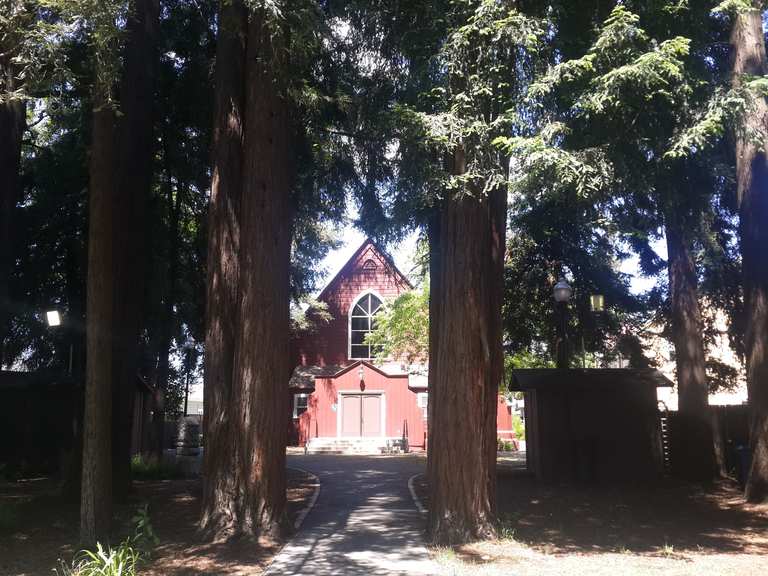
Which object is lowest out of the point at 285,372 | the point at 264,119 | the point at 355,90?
the point at 285,372

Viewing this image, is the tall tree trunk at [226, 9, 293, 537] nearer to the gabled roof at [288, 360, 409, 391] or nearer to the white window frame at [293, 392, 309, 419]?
the gabled roof at [288, 360, 409, 391]

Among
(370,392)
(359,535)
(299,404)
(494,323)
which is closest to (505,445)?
(370,392)

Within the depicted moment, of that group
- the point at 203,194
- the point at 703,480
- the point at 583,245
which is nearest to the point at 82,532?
the point at 203,194

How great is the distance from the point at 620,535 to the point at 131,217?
9.89m

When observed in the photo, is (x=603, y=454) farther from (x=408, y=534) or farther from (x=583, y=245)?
(x=408, y=534)

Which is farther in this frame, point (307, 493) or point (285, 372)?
point (307, 493)

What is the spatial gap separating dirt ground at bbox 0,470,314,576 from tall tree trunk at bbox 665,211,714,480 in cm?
926

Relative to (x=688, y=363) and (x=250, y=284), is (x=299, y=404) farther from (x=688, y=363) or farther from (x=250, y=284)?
(x=250, y=284)

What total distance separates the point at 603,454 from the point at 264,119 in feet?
37.1

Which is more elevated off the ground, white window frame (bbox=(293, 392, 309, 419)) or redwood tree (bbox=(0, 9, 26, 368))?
redwood tree (bbox=(0, 9, 26, 368))

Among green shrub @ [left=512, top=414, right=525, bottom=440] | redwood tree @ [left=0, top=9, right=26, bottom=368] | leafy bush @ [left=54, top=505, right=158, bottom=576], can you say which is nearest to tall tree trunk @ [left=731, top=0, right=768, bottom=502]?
leafy bush @ [left=54, top=505, right=158, bottom=576]

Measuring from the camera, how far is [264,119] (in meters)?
10.2

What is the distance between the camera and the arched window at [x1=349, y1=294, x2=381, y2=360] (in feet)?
111

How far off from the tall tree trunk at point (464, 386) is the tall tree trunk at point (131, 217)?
6113mm
